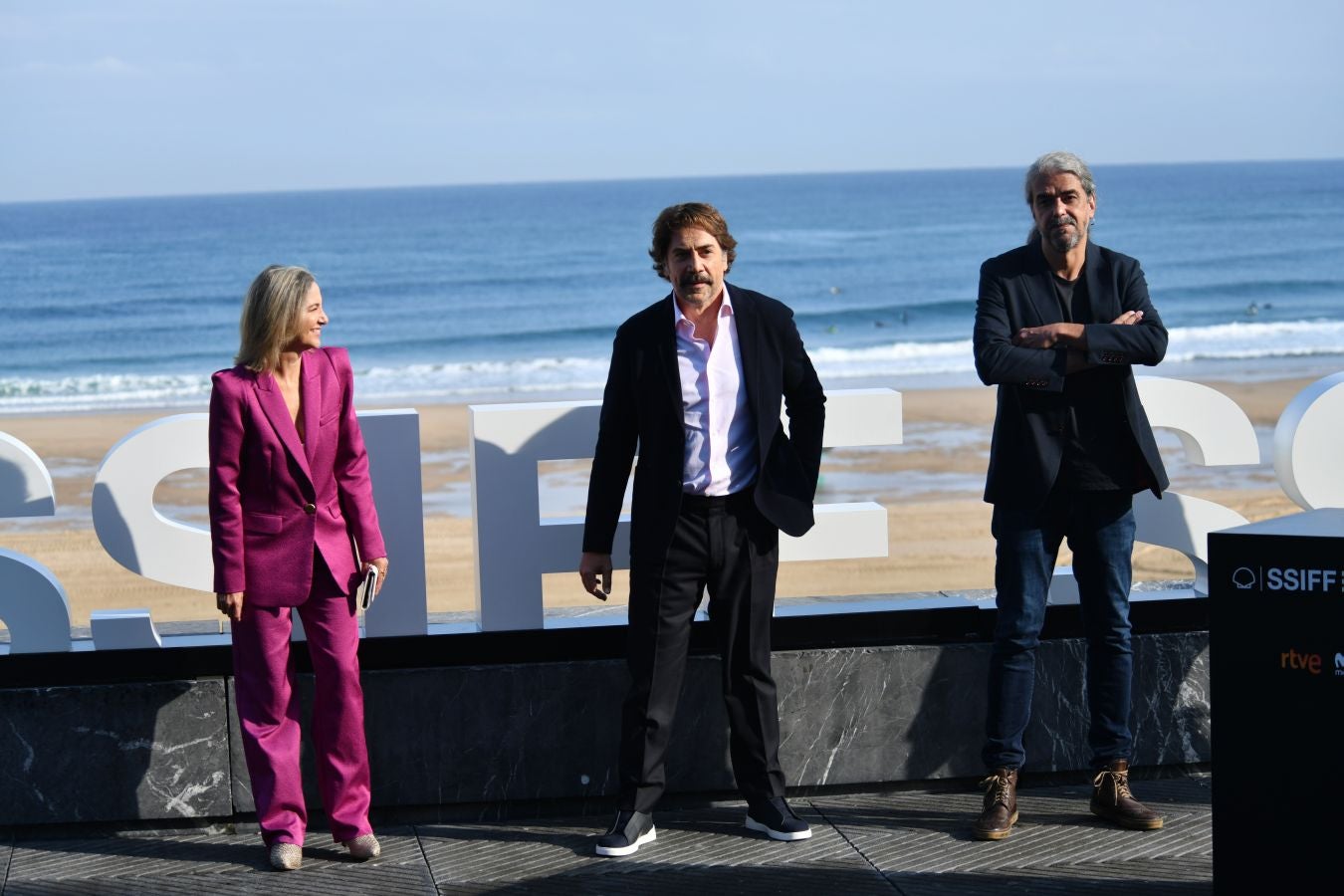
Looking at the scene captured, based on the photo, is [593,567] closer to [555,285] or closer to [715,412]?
[715,412]

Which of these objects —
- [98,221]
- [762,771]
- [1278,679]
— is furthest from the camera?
[98,221]

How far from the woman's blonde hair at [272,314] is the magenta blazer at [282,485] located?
0.06 meters

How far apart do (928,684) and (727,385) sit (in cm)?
124

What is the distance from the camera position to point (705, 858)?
445cm

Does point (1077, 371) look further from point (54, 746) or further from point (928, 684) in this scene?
point (54, 746)

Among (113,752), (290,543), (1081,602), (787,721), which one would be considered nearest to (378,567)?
(290,543)

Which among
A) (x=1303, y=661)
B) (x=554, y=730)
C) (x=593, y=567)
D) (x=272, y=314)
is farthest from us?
(x=554, y=730)

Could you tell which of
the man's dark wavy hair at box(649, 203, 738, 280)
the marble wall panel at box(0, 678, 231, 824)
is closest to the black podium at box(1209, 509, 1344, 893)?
the man's dark wavy hair at box(649, 203, 738, 280)

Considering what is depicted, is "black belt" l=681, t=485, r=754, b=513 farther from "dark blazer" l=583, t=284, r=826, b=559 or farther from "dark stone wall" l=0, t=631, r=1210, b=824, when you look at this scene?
"dark stone wall" l=0, t=631, r=1210, b=824

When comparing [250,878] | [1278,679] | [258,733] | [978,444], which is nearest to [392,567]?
[258,733]

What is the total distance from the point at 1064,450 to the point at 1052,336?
13.2 inches

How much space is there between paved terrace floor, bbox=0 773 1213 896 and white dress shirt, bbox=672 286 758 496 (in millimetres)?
1055

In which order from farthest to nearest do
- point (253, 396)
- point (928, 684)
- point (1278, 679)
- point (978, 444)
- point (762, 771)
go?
1. point (978, 444)
2. point (928, 684)
3. point (762, 771)
4. point (253, 396)
5. point (1278, 679)

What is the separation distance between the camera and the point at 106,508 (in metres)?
4.67
